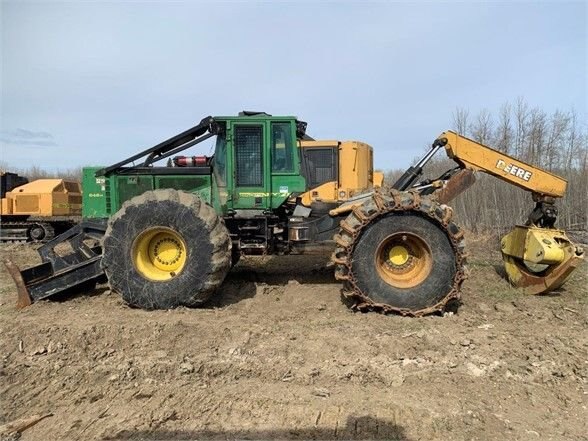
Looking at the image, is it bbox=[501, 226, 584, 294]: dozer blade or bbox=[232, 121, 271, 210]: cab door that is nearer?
bbox=[501, 226, 584, 294]: dozer blade

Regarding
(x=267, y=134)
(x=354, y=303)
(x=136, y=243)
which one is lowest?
(x=354, y=303)

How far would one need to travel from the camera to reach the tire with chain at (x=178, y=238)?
6359 millimetres

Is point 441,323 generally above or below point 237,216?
below

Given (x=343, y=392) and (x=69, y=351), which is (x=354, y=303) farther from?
(x=69, y=351)

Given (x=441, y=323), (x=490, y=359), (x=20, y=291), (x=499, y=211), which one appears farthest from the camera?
(x=499, y=211)

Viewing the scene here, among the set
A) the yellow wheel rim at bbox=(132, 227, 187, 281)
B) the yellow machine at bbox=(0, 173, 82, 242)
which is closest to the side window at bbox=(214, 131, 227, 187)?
the yellow wheel rim at bbox=(132, 227, 187, 281)

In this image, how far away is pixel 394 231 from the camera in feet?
20.2

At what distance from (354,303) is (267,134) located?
2849 mm

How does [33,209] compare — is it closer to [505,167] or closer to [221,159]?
[221,159]

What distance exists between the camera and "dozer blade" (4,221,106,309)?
672 centimetres

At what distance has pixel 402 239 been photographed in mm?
6297

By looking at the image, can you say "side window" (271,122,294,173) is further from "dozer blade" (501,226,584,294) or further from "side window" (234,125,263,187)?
"dozer blade" (501,226,584,294)

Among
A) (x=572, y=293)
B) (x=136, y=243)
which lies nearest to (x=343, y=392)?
(x=136, y=243)

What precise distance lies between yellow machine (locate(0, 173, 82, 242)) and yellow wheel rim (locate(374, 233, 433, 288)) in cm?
1312
